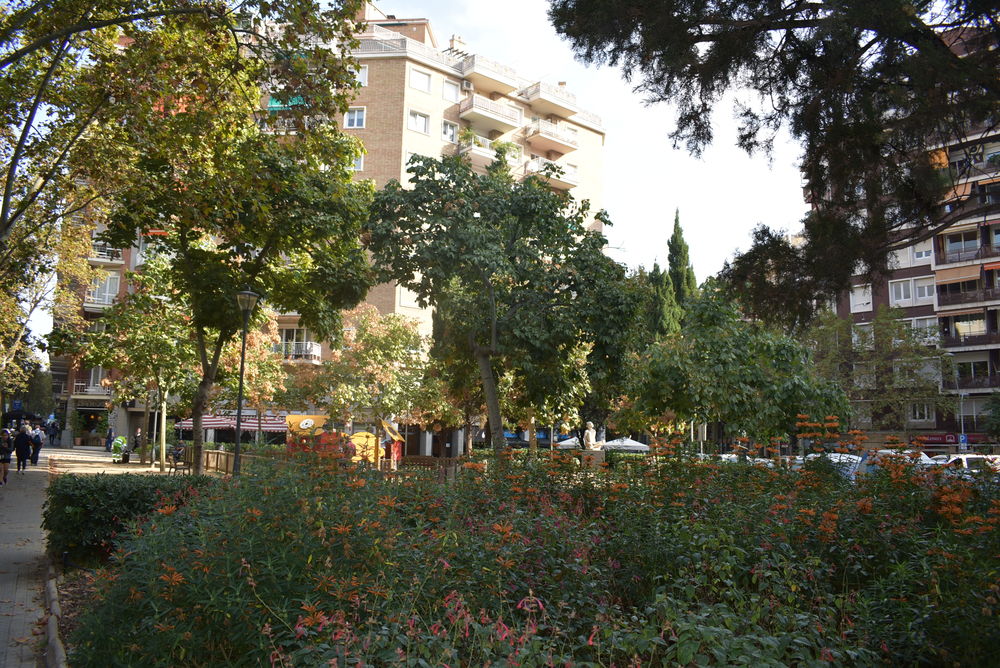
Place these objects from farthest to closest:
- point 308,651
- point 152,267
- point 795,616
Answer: point 152,267 < point 795,616 < point 308,651

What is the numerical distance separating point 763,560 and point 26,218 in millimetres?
15519

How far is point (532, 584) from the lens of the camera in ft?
15.8

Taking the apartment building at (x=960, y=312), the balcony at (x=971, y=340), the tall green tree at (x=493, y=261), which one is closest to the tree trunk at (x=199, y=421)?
the tall green tree at (x=493, y=261)

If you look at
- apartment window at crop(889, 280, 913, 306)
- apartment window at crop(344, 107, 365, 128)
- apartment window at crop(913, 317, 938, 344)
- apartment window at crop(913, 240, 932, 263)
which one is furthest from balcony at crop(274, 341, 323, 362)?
apartment window at crop(913, 240, 932, 263)

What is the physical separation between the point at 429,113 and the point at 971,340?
34.1 m

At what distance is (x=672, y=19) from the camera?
287 inches

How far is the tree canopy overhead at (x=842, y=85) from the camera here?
682cm

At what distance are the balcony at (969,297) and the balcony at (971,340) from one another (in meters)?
1.99

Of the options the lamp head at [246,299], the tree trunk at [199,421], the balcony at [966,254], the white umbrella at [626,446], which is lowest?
the white umbrella at [626,446]

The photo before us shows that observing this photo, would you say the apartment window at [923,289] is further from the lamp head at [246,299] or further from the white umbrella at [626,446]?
the lamp head at [246,299]

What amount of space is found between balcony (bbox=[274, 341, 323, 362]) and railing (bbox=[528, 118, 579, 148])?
18571mm

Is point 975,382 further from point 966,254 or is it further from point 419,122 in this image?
point 419,122

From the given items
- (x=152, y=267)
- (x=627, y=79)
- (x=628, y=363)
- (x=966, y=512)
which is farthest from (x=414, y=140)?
(x=966, y=512)

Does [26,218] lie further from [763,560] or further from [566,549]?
[763,560]
